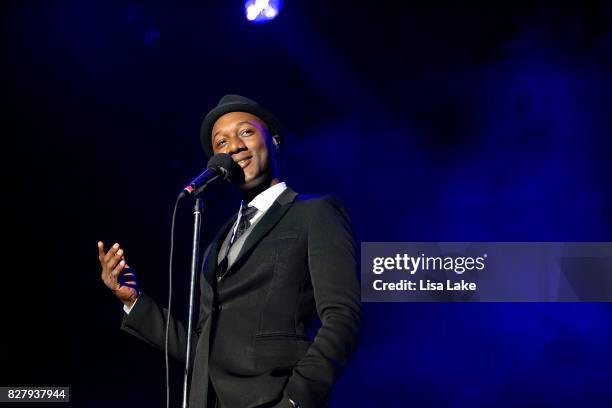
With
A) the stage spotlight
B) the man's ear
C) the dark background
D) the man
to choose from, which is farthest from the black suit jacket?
the stage spotlight

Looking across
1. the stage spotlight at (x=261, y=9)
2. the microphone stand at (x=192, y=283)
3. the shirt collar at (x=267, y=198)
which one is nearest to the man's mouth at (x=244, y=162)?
the shirt collar at (x=267, y=198)

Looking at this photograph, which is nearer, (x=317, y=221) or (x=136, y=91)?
(x=317, y=221)

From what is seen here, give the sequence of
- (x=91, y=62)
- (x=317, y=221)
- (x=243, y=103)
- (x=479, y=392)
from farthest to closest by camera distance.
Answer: (x=91, y=62) < (x=479, y=392) < (x=243, y=103) < (x=317, y=221)

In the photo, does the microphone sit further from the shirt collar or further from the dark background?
the dark background

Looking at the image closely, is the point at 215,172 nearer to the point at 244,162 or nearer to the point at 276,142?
the point at 244,162

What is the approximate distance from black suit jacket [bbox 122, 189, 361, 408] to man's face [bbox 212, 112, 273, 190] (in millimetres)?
223

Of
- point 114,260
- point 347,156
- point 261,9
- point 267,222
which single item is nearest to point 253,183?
point 267,222

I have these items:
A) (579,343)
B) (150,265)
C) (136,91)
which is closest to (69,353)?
(150,265)

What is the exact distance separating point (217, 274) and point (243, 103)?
67 centimetres

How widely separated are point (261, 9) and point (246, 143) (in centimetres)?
259

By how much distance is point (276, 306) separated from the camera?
1929mm

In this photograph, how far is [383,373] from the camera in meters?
4.40

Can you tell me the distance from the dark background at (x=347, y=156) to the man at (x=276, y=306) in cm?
235

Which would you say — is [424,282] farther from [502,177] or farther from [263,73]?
[263,73]
